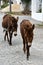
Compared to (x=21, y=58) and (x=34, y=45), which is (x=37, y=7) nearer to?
(x=34, y=45)

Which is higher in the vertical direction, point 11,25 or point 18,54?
point 11,25

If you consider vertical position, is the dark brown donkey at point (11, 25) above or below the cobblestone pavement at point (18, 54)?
above

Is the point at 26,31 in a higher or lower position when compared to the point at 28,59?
higher

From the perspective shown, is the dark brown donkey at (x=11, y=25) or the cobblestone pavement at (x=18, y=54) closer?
the cobblestone pavement at (x=18, y=54)

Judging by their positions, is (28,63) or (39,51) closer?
(28,63)

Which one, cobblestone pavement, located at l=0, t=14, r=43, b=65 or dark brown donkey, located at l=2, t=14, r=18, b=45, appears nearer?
cobblestone pavement, located at l=0, t=14, r=43, b=65

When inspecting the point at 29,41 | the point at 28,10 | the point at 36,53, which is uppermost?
the point at 29,41

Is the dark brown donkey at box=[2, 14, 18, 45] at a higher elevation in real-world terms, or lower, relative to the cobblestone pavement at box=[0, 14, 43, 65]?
higher

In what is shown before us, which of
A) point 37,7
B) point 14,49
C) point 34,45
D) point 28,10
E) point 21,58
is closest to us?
point 21,58

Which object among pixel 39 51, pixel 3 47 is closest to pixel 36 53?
pixel 39 51

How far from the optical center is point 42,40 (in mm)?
15156

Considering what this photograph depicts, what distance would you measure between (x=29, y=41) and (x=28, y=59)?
746mm

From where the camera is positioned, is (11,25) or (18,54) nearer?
(18,54)

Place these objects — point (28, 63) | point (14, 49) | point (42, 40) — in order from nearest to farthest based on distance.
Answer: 1. point (28, 63)
2. point (14, 49)
3. point (42, 40)
